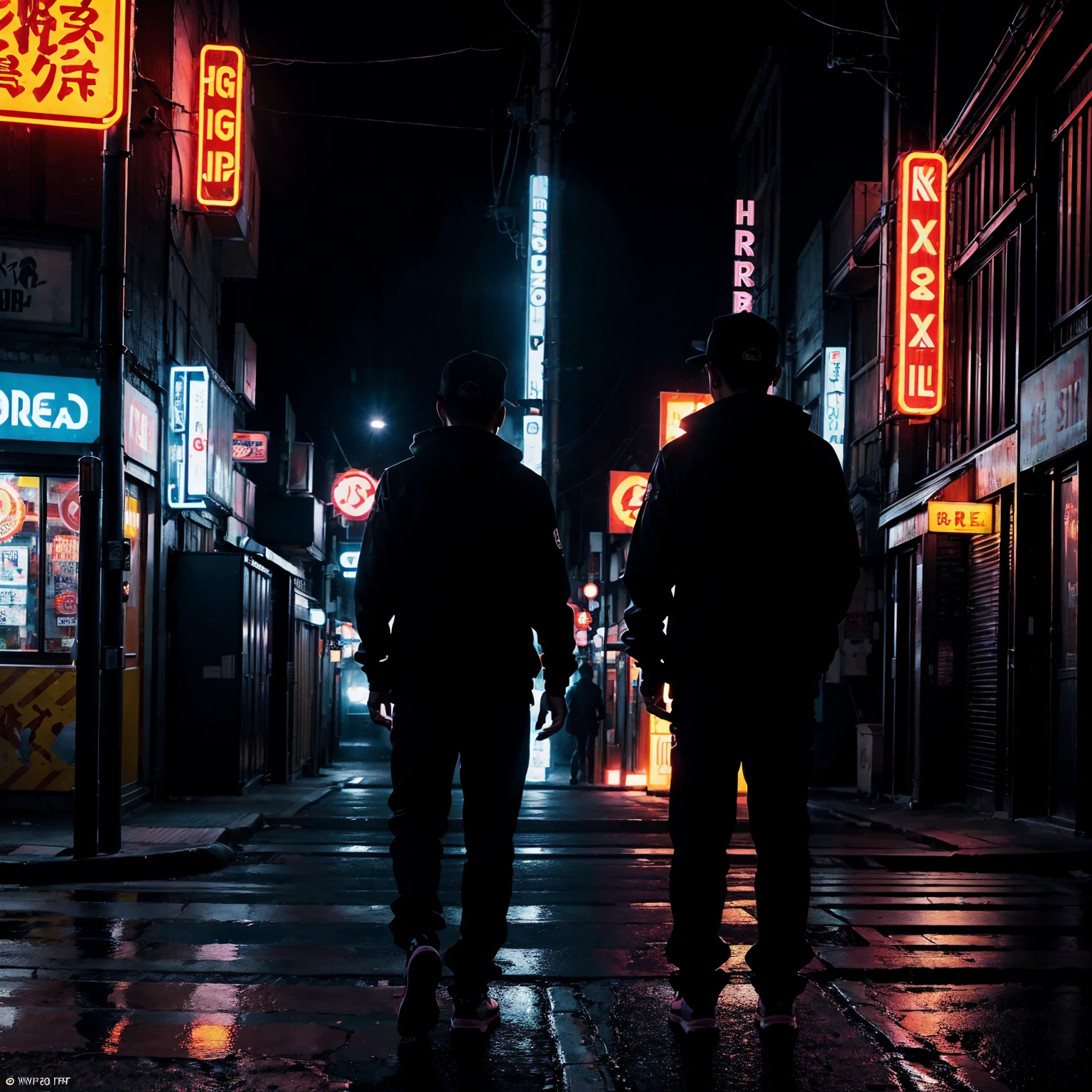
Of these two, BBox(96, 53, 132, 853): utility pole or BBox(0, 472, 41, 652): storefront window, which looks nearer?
BBox(96, 53, 132, 853): utility pole

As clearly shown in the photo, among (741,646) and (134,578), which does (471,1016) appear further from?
(134,578)

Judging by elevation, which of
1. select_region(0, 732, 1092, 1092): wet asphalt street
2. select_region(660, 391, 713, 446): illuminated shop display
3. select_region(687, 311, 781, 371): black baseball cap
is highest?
select_region(660, 391, 713, 446): illuminated shop display

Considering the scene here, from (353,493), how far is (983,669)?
69.7 ft

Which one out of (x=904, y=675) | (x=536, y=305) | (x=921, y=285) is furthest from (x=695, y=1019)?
(x=536, y=305)

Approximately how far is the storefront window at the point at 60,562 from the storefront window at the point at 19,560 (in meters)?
0.11

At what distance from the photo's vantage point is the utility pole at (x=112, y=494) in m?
9.60

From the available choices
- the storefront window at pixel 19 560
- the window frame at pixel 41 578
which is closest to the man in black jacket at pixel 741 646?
the window frame at pixel 41 578

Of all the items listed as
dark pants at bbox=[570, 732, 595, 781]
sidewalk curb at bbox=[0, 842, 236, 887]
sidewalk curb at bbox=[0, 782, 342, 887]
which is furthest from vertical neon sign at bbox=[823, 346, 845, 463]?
sidewalk curb at bbox=[0, 842, 236, 887]

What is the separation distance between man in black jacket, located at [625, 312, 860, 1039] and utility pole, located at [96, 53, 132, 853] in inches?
242

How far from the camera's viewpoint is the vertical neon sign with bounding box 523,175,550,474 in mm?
26375

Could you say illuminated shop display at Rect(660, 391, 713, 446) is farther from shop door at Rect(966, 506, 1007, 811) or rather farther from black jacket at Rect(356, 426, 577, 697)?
black jacket at Rect(356, 426, 577, 697)

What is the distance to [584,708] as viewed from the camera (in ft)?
92.8

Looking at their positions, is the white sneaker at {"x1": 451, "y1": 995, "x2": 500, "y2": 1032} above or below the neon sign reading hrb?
below

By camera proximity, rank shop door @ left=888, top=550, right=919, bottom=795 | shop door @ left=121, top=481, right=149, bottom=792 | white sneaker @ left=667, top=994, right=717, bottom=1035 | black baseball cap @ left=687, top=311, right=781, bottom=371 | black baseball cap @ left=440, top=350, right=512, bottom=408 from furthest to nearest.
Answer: shop door @ left=888, top=550, right=919, bottom=795, shop door @ left=121, top=481, right=149, bottom=792, black baseball cap @ left=440, top=350, right=512, bottom=408, black baseball cap @ left=687, top=311, right=781, bottom=371, white sneaker @ left=667, top=994, right=717, bottom=1035
